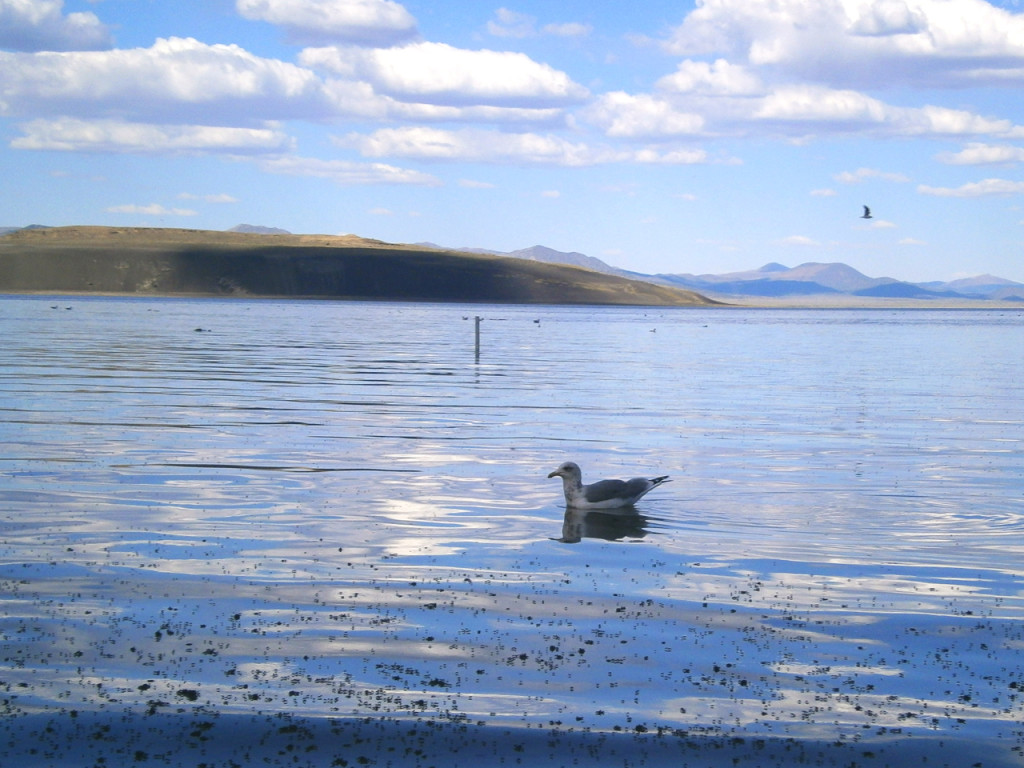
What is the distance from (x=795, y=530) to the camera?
15047mm

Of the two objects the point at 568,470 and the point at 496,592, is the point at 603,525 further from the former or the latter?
the point at 496,592

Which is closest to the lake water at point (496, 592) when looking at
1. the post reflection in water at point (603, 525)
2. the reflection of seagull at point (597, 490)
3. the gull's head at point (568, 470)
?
the post reflection in water at point (603, 525)

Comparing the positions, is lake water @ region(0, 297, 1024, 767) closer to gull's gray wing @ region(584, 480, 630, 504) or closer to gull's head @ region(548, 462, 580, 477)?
gull's gray wing @ region(584, 480, 630, 504)

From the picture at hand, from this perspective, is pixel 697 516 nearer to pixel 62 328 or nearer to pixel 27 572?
pixel 27 572

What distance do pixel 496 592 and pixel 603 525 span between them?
4.20 m

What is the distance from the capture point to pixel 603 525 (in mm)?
15367

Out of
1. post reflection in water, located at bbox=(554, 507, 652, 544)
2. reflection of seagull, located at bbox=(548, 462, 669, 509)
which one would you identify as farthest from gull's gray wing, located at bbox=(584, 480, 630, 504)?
post reflection in water, located at bbox=(554, 507, 652, 544)

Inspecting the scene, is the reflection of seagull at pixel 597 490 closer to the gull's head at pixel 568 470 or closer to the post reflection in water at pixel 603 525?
the gull's head at pixel 568 470

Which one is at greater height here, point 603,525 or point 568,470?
point 568,470

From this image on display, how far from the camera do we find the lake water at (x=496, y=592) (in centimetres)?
791

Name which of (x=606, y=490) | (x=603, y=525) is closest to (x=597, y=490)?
(x=606, y=490)

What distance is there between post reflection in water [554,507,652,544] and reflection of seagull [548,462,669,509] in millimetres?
131

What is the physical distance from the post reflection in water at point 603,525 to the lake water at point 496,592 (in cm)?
7

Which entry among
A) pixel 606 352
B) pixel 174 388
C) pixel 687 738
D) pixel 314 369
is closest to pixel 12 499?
pixel 687 738
